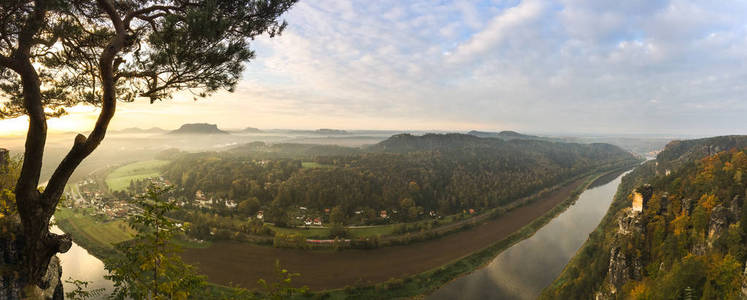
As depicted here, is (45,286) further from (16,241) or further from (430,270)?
(430,270)

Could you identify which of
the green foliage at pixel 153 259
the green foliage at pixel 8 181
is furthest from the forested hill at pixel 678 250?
the green foliage at pixel 8 181

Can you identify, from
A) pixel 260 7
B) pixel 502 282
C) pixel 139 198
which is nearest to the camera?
pixel 139 198

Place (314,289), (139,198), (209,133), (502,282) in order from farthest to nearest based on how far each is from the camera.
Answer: (209,133), (502,282), (314,289), (139,198)

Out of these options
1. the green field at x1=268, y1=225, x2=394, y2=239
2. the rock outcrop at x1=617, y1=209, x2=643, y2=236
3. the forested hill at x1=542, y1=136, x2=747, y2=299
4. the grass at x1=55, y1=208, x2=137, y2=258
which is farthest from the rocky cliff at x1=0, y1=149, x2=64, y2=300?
the grass at x1=55, y1=208, x2=137, y2=258

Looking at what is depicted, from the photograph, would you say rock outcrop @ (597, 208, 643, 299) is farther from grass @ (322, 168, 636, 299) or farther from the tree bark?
the tree bark

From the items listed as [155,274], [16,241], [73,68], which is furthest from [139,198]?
[73,68]

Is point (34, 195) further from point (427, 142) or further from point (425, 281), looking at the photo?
point (427, 142)

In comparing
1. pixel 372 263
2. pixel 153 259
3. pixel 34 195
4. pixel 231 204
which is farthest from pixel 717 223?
pixel 231 204
